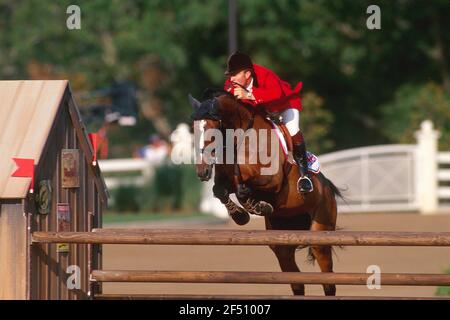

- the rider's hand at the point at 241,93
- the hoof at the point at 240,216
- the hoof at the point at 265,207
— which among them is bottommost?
the hoof at the point at 240,216

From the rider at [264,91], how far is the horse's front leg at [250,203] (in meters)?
0.35

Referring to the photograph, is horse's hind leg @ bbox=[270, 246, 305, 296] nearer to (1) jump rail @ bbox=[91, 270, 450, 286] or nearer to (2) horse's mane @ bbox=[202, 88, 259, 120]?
(2) horse's mane @ bbox=[202, 88, 259, 120]

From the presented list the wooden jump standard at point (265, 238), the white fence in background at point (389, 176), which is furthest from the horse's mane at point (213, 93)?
the white fence in background at point (389, 176)

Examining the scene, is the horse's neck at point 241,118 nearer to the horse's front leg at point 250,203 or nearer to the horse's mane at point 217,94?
the horse's mane at point 217,94

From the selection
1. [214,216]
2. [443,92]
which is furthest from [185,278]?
[443,92]

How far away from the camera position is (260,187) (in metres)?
8.14

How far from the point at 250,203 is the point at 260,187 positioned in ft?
0.53

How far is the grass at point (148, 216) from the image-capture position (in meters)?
20.4

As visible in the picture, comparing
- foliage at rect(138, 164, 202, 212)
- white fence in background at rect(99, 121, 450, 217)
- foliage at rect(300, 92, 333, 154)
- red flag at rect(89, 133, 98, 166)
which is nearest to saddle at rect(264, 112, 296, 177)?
red flag at rect(89, 133, 98, 166)

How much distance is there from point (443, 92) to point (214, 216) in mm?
11039

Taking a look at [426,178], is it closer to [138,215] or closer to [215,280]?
[138,215]

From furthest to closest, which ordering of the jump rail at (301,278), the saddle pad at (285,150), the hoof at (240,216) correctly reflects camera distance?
the saddle pad at (285,150) < the hoof at (240,216) < the jump rail at (301,278)

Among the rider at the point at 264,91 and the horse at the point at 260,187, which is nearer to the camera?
the horse at the point at 260,187
